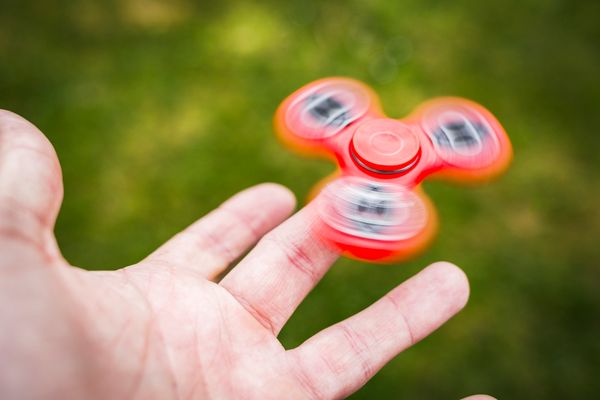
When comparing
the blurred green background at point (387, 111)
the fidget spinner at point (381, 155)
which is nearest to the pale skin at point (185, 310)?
the fidget spinner at point (381, 155)

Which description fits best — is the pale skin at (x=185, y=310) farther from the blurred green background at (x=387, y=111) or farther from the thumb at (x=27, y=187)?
the blurred green background at (x=387, y=111)

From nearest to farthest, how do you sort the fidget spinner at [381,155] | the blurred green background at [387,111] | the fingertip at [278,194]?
the fidget spinner at [381,155]
the fingertip at [278,194]
the blurred green background at [387,111]

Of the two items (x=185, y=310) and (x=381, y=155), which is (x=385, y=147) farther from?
Result: (x=185, y=310)

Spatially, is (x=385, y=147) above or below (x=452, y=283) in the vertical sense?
above

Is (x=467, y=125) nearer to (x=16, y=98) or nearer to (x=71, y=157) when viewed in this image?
(x=71, y=157)

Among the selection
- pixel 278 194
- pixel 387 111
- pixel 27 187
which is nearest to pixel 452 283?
pixel 278 194

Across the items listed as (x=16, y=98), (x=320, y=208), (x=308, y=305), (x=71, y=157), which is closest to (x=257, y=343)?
(x=320, y=208)
